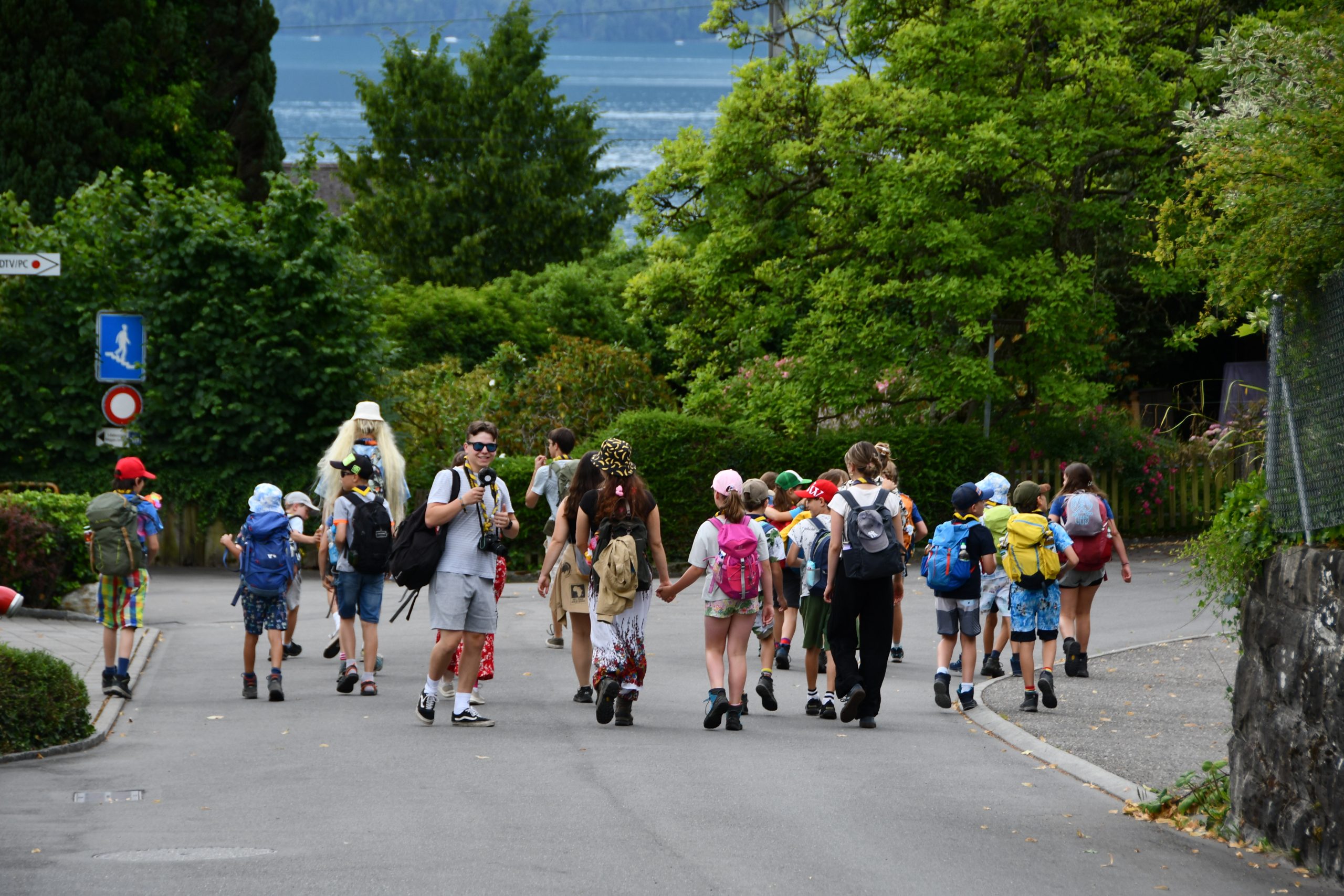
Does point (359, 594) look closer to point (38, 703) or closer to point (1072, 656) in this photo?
point (38, 703)

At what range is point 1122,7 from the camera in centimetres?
2356

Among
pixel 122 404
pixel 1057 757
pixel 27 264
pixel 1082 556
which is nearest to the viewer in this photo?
pixel 1057 757

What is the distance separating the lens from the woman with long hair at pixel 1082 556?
484 inches

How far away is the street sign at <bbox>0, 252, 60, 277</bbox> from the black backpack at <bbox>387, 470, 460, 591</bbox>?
5.92 meters

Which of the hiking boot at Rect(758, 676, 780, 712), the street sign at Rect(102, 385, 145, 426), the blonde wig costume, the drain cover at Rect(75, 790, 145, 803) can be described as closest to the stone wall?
the hiking boot at Rect(758, 676, 780, 712)

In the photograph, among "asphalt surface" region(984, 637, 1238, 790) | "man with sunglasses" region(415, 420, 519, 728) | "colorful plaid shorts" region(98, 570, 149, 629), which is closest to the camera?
"asphalt surface" region(984, 637, 1238, 790)

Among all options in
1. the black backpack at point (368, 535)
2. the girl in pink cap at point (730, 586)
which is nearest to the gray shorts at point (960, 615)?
the girl in pink cap at point (730, 586)

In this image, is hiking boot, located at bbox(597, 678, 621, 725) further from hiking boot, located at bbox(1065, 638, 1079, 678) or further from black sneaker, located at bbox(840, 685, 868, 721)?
hiking boot, located at bbox(1065, 638, 1079, 678)

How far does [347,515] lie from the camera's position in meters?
11.0

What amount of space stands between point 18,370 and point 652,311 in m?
10.1

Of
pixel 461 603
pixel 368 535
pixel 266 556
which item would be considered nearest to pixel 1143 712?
pixel 461 603

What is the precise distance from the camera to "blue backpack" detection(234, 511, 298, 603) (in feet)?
35.8

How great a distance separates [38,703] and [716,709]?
13.4 ft

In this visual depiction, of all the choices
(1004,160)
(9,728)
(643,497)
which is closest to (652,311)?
(1004,160)
